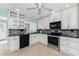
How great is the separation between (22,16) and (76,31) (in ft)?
5.92

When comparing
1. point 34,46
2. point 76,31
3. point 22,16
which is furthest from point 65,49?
point 22,16

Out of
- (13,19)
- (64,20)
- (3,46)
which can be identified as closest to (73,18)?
(64,20)

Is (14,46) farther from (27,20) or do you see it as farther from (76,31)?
(76,31)

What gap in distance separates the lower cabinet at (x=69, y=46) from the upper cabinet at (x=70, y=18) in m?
0.44

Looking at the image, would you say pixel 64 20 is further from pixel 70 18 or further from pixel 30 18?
pixel 30 18

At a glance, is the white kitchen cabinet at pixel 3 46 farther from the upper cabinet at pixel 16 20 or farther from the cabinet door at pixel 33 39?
the cabinet door at pixel 33 39

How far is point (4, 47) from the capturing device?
2.92m

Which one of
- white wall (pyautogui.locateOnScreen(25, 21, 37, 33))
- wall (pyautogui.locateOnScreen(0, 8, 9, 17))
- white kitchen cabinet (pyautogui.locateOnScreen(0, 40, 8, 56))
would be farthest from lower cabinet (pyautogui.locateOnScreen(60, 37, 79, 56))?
wall (pyautogui.locateOnScreen(0, 8, 9, 17))

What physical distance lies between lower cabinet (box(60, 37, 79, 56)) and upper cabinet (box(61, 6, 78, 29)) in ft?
1.43

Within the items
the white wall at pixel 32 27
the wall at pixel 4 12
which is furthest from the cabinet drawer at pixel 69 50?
the wall at pixel 4 12

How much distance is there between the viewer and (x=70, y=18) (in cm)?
332

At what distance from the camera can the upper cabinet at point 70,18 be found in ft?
10.3

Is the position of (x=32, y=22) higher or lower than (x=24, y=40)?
higher

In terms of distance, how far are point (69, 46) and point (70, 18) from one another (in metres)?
0.89
